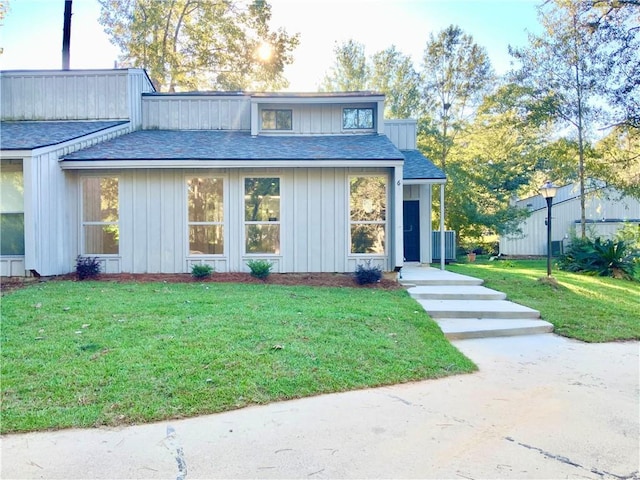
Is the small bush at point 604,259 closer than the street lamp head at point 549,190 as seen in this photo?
No

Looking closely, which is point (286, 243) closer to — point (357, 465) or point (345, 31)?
point (357, 465)

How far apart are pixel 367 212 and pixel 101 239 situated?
6311mm

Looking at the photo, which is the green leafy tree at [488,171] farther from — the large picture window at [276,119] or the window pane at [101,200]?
the window pane at [101,200]

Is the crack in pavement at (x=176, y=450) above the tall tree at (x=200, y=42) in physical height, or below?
below

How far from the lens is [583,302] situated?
743 centimetres

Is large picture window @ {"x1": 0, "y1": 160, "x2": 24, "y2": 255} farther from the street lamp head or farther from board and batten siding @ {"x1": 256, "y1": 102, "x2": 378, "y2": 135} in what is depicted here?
the street lamp head

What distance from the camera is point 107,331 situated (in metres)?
4.80

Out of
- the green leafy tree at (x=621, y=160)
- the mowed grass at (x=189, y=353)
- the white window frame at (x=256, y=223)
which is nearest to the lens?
the mowed grass at (x=189, y=353)

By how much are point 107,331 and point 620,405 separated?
17.8ft

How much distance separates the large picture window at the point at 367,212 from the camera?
30.4 ft

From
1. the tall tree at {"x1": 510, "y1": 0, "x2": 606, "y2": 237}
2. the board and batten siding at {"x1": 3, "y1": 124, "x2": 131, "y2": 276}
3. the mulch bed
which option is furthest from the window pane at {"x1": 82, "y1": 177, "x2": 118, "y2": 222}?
the tall tree at {"x1": 510, "y1": 0, "x2": 606, "y2": 237}

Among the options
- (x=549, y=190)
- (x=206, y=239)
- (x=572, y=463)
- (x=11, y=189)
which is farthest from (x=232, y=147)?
(x=572, y=463)

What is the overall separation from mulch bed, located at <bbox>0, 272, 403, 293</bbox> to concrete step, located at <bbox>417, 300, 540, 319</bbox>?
64.1 inches

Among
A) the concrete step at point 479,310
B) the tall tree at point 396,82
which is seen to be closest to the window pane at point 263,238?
the concrete step at point 479,310
